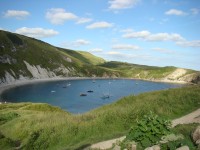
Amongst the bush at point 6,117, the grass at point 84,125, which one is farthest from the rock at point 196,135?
the bush at point 6,117

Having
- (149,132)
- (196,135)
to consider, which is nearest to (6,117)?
(149,132)

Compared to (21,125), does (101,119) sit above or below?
above

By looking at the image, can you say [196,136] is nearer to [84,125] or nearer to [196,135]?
[196,135]

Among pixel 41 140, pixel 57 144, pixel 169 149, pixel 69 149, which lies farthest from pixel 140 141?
pixel 41 140

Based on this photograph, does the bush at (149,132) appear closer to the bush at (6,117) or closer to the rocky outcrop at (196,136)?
the rocky outcrop at (196,136)

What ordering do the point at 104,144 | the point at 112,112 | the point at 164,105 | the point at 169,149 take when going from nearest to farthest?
the point at 169,149
the point at 104,144
the point at 112,112
the point at 164,105

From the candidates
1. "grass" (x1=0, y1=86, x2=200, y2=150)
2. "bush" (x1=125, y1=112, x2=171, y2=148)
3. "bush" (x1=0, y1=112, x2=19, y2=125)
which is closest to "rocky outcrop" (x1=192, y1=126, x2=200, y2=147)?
"bush" (x1=125, y1=112, x2=171, y2=148)

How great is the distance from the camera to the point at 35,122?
32438mm

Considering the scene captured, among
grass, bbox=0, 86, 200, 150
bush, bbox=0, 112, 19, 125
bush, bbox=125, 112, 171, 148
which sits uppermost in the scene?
bush, bbox=125, 112, 171, 148

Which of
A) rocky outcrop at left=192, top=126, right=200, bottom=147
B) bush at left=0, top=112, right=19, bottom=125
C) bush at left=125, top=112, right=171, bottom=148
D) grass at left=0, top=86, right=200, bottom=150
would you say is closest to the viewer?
rocky outcrop at left=192, top=126, right=200, bottom=147

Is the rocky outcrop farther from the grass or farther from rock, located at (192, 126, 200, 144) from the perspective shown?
the grass

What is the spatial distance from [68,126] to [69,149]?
6.04m

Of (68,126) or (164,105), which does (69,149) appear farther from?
(164,105)

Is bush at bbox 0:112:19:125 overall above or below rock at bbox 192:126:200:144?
below
